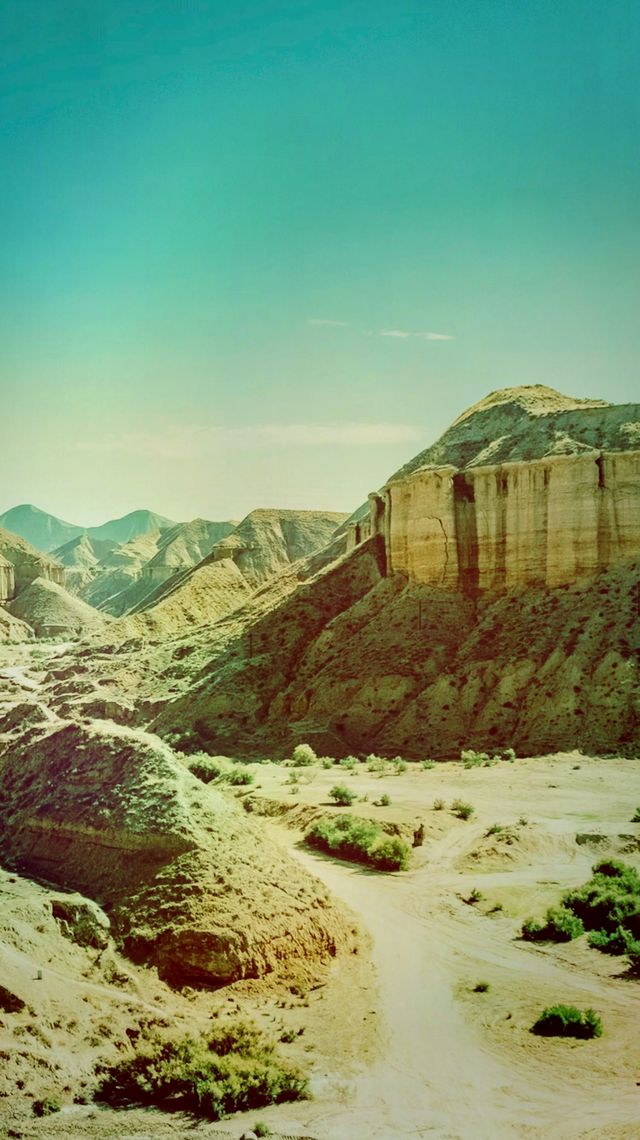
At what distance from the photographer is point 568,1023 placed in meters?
11.7

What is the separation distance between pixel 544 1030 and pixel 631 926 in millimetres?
4097

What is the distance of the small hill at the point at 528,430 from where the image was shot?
3941 cm

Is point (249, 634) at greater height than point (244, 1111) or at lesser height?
greater

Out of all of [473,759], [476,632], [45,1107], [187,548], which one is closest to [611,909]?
[45,1107]

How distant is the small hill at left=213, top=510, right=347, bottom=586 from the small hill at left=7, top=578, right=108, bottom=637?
21796mm

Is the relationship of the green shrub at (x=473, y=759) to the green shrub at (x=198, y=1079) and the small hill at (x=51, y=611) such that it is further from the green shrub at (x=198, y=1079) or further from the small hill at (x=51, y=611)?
the small hill at (x=51, y=611)

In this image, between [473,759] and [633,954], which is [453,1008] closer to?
[633,954]

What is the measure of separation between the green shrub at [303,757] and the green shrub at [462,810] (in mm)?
9417

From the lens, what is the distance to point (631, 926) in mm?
15164

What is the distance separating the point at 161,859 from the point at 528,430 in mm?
34942

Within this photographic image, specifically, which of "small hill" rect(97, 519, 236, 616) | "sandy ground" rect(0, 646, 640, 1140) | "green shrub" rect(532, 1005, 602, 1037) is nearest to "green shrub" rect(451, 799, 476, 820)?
"sandy ground" rect(0, 646, 640, 1140)

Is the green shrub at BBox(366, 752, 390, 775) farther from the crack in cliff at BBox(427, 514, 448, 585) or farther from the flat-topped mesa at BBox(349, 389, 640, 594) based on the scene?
the flat-topped mesa at BBox(349, 389, 640, 594)

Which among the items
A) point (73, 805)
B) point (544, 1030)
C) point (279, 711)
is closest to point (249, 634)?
point (279, 711)

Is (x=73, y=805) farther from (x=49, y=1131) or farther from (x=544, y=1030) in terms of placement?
(x=544, y=1030)
